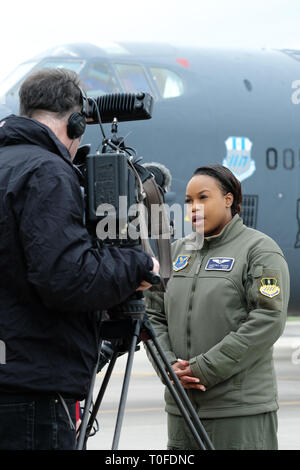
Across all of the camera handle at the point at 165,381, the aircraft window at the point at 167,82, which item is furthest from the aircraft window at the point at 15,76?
the camera handle at the point at 165,381

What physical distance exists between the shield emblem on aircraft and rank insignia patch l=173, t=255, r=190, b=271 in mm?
5460

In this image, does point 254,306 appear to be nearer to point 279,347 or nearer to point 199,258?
point 199,258

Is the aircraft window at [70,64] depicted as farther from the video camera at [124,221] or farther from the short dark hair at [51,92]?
the short dark hair at [51,92]

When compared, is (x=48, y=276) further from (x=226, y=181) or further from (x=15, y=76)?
(x=15, y=76)

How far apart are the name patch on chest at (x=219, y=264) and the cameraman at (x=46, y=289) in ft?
2.96

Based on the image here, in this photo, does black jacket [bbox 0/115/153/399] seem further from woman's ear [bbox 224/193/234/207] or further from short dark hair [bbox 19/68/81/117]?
woman's ear [bbox 224/193/234/207]

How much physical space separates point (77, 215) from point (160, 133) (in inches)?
249

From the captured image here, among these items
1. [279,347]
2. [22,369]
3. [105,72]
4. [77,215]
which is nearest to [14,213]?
[77,215]

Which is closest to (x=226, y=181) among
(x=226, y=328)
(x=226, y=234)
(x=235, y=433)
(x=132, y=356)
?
(x=226, y=234)

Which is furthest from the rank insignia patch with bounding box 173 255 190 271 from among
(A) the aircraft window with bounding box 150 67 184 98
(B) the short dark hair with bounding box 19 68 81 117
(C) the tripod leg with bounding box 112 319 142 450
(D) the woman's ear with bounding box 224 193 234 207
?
(A) the aircraft window with bounding box 150 67 184 98

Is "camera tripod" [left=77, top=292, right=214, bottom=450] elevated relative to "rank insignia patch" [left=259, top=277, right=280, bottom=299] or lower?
lower

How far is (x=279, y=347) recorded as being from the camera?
14.8 metres

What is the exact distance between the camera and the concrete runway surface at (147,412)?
656 cm

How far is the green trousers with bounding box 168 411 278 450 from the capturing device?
3.53 metres
